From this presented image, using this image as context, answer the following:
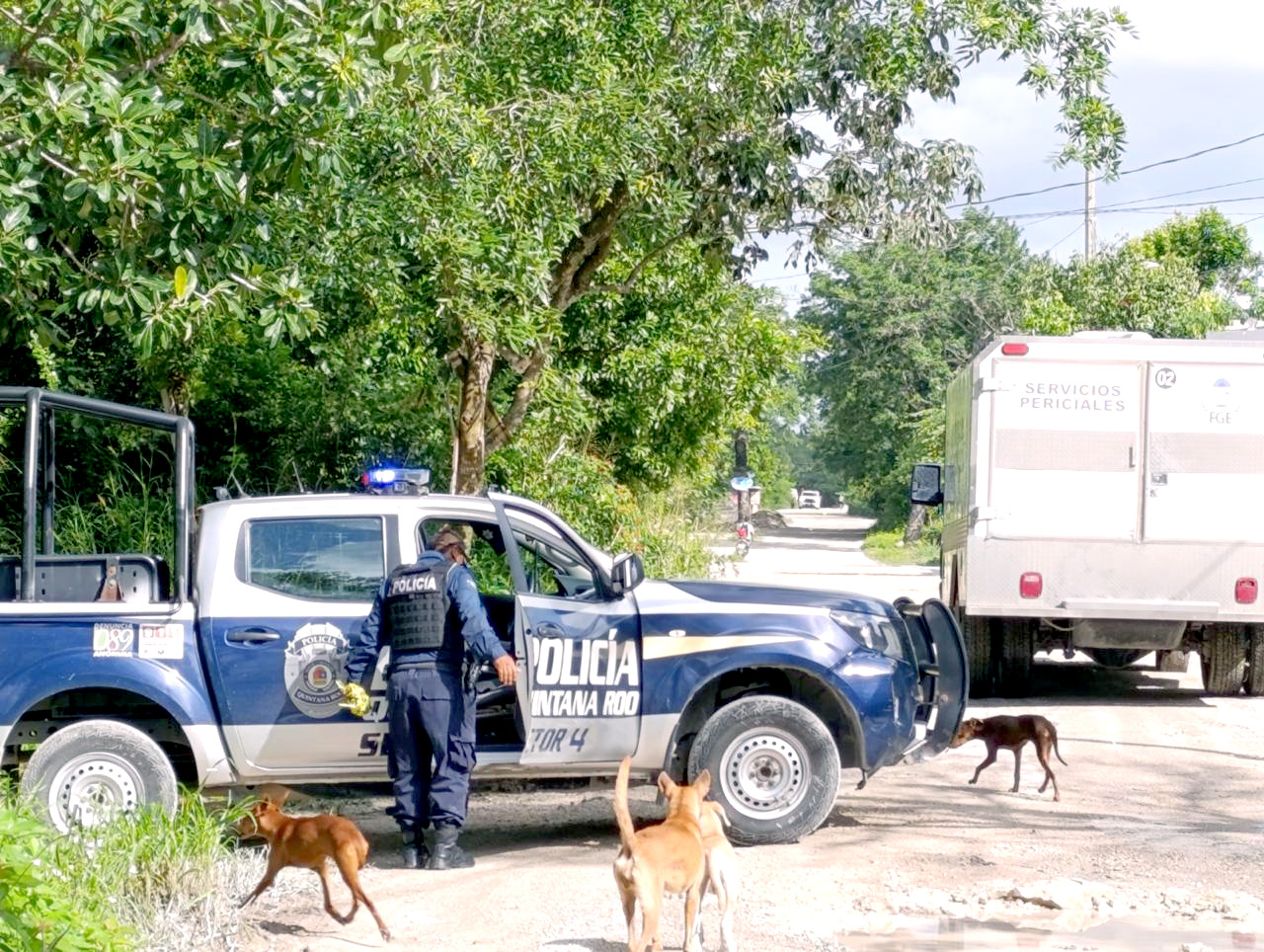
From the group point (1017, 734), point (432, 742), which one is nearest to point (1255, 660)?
point (1017, 734)

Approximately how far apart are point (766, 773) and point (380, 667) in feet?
6.19

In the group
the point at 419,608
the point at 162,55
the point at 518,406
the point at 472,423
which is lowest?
the point at 419,608

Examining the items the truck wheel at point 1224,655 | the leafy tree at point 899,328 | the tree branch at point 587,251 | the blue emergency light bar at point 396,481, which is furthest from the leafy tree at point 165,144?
the leafy tree at point 899,328

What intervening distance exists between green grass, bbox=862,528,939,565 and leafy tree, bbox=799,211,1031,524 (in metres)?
1.88

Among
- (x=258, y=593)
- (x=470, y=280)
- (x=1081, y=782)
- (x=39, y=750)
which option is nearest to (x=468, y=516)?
(x=258, y=593)

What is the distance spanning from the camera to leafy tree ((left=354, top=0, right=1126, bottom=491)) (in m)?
11.1

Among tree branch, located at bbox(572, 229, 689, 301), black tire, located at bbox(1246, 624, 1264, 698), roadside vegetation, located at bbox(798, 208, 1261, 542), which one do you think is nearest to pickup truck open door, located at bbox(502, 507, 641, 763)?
tree branch, located at bbox(572, 229, 689, 301)

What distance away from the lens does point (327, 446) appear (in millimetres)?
14867

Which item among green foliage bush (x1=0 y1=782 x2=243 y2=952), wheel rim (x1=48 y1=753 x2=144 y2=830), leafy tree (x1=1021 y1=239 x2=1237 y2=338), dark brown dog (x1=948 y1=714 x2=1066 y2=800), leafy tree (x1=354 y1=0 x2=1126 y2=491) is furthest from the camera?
leafy tree (x1=1021 y1=239 x2=1237 y2=338)

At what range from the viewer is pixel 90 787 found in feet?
25.5

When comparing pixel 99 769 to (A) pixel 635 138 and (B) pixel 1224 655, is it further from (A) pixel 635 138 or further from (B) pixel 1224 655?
(B) pixel 1224 655

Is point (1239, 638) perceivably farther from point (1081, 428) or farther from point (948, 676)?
point (948, 676)

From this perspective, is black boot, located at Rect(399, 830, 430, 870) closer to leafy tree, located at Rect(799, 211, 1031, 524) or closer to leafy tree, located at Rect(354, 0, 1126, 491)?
leafy tree, located at Rect(354, 0, 1126, 491)

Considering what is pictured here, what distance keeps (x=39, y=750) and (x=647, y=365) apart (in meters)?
11.6
